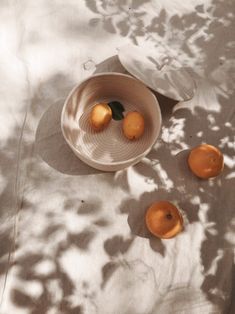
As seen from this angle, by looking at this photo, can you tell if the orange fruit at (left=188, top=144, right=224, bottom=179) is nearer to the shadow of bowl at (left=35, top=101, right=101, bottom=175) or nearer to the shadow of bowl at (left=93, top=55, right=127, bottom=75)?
the shadow of bowl at (left=35, top=101, right=101, bottom=175)

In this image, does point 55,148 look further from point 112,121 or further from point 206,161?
point 206,161

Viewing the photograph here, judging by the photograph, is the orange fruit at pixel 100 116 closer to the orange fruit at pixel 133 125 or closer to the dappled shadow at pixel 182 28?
the orange fruit at pixel 133 125

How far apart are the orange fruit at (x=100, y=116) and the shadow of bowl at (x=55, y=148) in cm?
13

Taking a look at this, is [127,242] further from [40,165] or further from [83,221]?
[40,165]

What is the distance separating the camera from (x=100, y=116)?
1272 millimetres

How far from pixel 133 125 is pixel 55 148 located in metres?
0.29

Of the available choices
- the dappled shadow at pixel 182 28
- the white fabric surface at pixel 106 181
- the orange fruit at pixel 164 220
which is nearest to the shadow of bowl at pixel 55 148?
the white fabric surface at pixel 106 181

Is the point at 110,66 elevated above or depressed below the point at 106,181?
above

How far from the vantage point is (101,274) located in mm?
1197

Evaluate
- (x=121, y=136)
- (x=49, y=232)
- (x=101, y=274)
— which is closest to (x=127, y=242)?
(x=101, y=274)

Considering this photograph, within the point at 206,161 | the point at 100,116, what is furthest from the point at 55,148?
the point at 206,161

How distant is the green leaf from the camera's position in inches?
52.2

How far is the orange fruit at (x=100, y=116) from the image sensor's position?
1273 mm

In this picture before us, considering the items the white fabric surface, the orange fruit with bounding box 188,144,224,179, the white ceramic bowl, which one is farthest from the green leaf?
the orange fruit with bounding box 188,144,224,179
